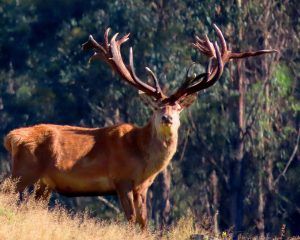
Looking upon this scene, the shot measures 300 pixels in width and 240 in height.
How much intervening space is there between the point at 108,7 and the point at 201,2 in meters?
2.78

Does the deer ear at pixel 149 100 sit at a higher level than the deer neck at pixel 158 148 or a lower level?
higher

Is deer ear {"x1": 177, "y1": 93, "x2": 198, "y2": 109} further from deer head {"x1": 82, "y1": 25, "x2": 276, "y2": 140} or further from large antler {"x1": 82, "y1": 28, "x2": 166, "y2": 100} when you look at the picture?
large antler {"x1": 82, "y1": 28, "x2": 166, "y2": 100}

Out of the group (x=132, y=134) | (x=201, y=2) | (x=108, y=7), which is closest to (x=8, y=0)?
(x=108, y=7)

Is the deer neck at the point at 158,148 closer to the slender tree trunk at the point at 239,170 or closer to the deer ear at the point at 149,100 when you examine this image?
the deer ear at the point at 149,100

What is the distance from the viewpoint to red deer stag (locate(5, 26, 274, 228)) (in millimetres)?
14383

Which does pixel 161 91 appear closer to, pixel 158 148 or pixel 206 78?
pixel 206 78

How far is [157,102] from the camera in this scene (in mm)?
14586

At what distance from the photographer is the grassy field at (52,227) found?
11133 mm

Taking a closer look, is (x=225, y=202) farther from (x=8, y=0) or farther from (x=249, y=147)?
(x=8, y=0)

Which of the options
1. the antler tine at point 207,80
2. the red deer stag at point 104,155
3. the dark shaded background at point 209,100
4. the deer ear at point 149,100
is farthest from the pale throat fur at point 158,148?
the dark shaded background at point 209,100

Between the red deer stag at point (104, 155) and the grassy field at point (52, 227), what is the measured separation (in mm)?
763

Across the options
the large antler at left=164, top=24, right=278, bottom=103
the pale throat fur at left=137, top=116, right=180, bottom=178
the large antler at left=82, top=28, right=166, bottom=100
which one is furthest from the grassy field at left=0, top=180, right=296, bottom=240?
the large antler at left=82, top=28, right=166, bottom=100

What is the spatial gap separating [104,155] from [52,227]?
10.4 ft

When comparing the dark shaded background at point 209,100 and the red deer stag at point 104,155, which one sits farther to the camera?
the dark shaded background at point 209,100
